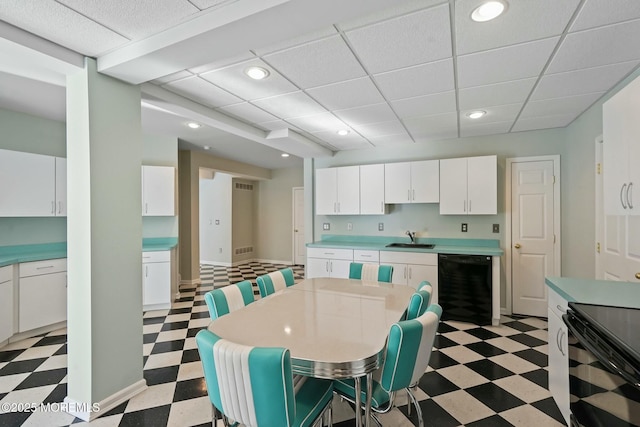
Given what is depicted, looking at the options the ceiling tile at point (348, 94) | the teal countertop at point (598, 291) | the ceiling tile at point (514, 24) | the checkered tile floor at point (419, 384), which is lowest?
the checkered tile floor at point (419, 384)

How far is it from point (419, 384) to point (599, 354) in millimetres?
1471

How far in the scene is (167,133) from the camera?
15.1 feet

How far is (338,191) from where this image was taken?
488cm

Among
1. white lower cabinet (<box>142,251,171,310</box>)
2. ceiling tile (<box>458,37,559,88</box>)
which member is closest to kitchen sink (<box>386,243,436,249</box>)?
ceiling tile (<box>458,37,559,88</box>)

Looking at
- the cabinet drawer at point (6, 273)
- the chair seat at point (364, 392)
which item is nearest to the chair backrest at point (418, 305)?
the chair seat at point (364, 392)

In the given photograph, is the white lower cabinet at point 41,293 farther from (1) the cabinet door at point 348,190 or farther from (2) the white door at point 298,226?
(2) the white door at point 298,226

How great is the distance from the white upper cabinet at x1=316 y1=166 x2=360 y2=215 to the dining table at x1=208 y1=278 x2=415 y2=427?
235 cm

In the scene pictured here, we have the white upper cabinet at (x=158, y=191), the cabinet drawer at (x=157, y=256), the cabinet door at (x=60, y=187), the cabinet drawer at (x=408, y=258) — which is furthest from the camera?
the white upper cabinet at (x=158, y=191)

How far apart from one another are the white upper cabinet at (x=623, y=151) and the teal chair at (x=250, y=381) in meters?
1.91

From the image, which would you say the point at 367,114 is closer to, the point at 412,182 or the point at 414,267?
the point at 412,182

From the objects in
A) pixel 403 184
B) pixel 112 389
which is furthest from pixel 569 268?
pixel 112 389

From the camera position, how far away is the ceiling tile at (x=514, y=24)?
1.58 metres

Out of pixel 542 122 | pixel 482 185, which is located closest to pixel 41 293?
pixel 482 185

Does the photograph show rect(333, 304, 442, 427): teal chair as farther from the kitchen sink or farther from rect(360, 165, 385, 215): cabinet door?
rect(360, 165, 385, 215): cabinet door
